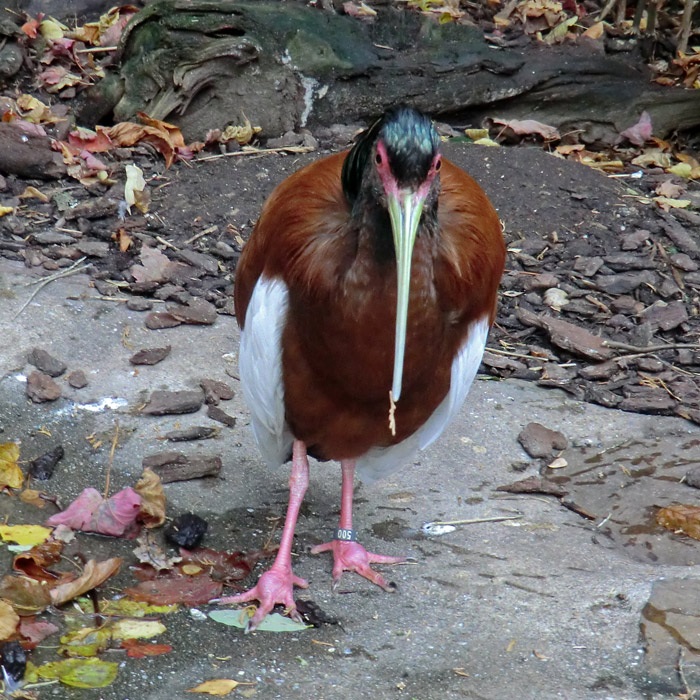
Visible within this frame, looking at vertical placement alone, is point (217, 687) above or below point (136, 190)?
below

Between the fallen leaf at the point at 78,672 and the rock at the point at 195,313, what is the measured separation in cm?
244

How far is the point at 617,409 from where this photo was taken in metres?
4.96

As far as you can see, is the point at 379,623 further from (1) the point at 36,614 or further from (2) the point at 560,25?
(2) the point at 560,25

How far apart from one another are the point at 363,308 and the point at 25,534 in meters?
1.49

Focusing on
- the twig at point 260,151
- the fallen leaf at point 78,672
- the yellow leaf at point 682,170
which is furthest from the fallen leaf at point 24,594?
the yellow leaf at point 682,170

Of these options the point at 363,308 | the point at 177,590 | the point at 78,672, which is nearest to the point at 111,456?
the point at 177,590

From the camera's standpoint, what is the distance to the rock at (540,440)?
4582 mm

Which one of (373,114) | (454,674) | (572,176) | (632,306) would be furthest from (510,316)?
(454,674)

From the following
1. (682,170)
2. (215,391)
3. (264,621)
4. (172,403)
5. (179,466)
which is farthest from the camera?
(682,170)

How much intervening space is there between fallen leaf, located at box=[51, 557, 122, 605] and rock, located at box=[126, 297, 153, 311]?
2027 millimetres

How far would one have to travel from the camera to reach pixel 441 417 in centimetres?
381

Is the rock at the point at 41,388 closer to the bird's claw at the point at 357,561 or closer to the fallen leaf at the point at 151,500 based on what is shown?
the fallen leaf at the point at 151,500

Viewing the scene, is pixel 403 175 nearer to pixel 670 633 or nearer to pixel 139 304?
pixel 670 633

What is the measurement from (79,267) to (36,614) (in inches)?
107
